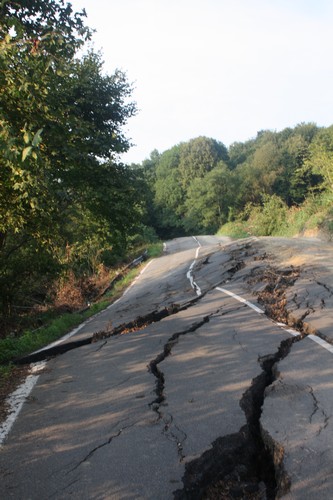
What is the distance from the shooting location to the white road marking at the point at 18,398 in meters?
4.13

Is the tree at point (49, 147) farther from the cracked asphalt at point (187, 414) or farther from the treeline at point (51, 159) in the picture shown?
the cracked asphalt at point (187, 414)

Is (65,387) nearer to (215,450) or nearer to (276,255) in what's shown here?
(215,450)

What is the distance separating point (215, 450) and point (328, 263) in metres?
10.0

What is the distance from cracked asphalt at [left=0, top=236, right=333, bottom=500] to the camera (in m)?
2.92

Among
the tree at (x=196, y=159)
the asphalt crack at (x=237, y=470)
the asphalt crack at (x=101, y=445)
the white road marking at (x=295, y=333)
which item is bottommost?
the white road marking at (x=295, y=333)

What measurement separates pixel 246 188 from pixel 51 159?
4884cm

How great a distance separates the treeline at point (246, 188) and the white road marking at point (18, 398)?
835 inches

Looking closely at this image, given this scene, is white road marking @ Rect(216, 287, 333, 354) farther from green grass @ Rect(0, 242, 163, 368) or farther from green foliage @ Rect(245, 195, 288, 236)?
green foliage @ Rect(245, 195, 288, 236)

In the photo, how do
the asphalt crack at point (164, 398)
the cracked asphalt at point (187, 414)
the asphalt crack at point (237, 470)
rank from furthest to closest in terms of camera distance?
1. the asphalt crack at point (164, 398)
2. the cracked asphalt at point (187, 414)
3. the asphalt crack at point (237, 470)

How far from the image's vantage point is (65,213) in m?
10.7

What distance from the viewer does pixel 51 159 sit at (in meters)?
10.0

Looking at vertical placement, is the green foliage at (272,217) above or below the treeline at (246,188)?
below

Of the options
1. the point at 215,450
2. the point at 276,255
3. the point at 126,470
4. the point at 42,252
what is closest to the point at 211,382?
the point at 215,450

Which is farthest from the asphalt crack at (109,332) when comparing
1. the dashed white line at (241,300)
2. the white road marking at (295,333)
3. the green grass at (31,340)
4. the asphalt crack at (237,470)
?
the asphalt crack at (237,470)
